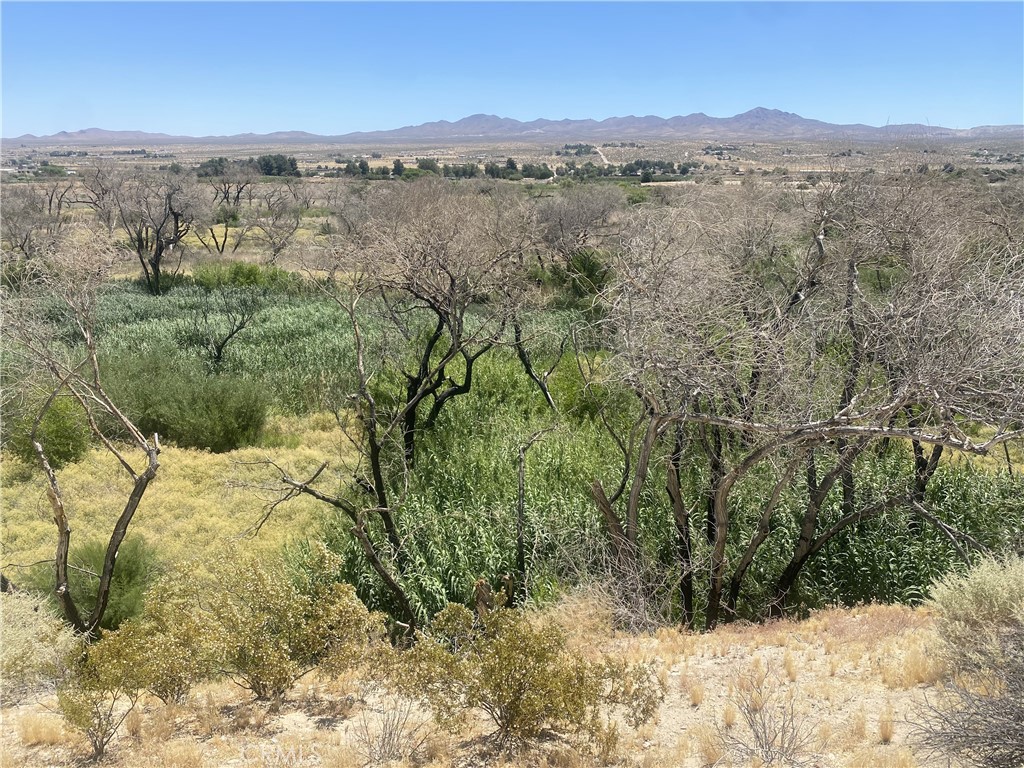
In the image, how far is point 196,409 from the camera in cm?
1395

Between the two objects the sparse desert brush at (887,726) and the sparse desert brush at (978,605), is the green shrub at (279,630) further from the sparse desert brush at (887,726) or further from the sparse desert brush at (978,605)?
the sparse desert brush at (978,605)

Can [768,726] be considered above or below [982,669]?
below

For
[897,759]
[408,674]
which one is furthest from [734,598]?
[408,674]

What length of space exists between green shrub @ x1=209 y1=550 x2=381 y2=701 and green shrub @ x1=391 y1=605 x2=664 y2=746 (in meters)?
0.79

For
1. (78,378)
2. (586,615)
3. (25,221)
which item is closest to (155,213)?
(25,221)

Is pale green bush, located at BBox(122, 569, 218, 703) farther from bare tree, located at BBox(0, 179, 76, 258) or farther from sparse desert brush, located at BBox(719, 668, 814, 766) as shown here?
bare tree, located at BBox(0, 179, 76, 258)

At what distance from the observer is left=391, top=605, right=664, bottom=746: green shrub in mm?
4496

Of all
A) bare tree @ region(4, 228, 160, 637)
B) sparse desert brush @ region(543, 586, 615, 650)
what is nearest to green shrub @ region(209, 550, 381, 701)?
bare tree @ region(4, 228, 160, 637)

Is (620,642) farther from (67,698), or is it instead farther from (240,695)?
(67,698)

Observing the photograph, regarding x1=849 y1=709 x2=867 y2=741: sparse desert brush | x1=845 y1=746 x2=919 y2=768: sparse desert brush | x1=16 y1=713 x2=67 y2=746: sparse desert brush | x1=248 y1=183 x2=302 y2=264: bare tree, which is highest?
x1=248 y1=183 x2=302 y2=264: bare tree

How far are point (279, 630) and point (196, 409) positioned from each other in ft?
31.2

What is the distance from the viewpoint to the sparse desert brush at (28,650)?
5.78 metres

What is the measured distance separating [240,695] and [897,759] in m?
4.79

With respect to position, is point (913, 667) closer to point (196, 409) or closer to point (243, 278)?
point (196, 409)
